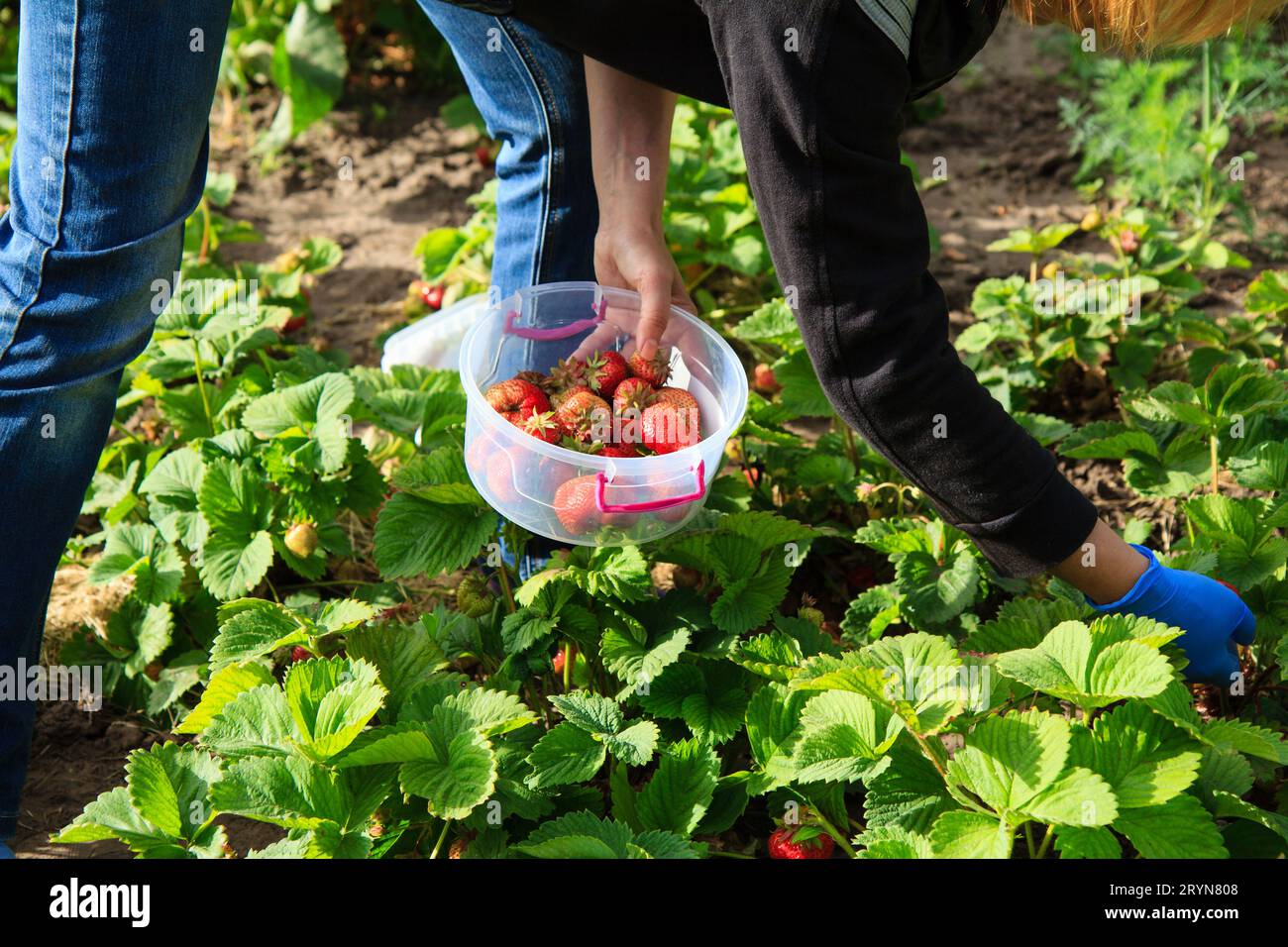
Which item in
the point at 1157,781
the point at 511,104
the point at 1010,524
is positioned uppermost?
the point at 511,104

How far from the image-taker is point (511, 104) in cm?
204

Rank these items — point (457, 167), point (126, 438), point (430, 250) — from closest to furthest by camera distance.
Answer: point (126, 438)
point (430, 250)
point (457, 167)

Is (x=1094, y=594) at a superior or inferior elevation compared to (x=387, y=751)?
superior

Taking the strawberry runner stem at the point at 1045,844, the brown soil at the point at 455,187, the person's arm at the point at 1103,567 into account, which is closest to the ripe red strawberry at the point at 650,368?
the person's arm at the point at 1103,567

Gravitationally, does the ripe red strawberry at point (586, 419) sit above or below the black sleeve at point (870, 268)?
below

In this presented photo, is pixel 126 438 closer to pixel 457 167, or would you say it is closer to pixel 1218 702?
pixel 457 167

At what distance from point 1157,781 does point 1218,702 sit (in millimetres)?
583

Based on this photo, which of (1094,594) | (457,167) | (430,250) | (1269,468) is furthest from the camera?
(457,167)

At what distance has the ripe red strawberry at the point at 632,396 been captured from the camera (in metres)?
1.74

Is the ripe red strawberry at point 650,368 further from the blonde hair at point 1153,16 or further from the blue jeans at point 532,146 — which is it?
the blonde hair at point 1153,16

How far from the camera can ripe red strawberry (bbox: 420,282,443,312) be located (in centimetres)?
298

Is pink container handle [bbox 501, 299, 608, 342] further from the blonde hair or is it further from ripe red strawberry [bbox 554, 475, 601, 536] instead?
the blonde hair
